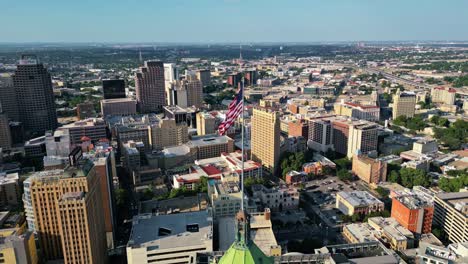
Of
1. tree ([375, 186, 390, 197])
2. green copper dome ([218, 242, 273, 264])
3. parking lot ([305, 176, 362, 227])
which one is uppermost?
green copper dome ([218, 242, 273, 264])

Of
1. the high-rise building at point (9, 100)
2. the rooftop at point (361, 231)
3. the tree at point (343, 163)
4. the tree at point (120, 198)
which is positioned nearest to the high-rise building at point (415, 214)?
the rooftop at point (361, 231)

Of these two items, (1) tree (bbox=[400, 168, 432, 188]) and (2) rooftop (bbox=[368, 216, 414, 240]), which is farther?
(1) tree (bbox=[400, 168, 432, 188])

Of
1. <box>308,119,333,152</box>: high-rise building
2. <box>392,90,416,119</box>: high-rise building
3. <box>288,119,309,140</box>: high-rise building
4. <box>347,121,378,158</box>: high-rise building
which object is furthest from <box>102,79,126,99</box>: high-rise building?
<box>392,90,416,119</box>: high-rise building

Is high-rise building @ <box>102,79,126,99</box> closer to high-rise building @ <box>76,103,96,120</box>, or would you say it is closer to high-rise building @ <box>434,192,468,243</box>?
high-rise building @ <box>76,103,96,120</box>

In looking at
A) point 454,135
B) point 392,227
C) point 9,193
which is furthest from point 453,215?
point 9,193

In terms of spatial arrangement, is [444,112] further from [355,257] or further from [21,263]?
[21,263]

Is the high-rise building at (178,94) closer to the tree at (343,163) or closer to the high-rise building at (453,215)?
the tree at (343,163)
